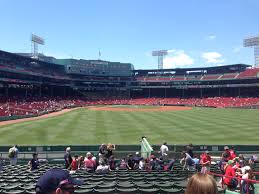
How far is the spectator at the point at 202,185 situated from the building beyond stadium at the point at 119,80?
284ft

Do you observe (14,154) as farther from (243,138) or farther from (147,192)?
(243,138)

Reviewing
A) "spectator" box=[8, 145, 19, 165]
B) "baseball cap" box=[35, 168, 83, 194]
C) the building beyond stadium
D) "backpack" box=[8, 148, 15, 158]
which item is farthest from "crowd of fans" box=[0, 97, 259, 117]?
"baseball cap" box=[35, 168, 83, 194]

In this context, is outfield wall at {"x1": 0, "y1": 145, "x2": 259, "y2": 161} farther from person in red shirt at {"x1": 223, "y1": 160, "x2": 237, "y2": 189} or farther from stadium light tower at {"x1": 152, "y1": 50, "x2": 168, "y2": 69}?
stadium light tower at {"x1": 152, "y1": 50, "x2": 168, "y2": 69}

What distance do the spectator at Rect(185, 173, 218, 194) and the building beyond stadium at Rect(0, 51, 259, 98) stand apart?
86569 mm

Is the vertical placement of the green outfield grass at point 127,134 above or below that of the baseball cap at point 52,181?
below

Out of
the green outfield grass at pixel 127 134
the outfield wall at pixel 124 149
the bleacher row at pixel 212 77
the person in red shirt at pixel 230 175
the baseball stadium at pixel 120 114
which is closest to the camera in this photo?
the person in red shirt at pixel 230 175

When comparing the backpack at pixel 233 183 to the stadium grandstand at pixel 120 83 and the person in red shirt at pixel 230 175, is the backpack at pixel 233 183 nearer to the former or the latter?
the person in red shirt at pixel 230 175

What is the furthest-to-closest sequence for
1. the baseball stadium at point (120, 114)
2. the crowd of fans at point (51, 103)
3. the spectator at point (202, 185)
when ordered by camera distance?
the crowd of fans at point (51, 103)
the baseball stadium at point (120, 114)
the spectator at point (202, 185)

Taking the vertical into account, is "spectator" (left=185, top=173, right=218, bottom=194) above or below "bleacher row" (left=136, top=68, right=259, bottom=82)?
below

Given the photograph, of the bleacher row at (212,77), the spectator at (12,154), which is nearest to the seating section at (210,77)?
the bleacher row at (212,77)

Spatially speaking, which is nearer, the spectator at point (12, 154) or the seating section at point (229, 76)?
the spectator at point (12, 154)

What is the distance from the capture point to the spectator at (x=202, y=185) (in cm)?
286

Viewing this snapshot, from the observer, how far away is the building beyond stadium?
314ft

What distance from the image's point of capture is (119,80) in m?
131
